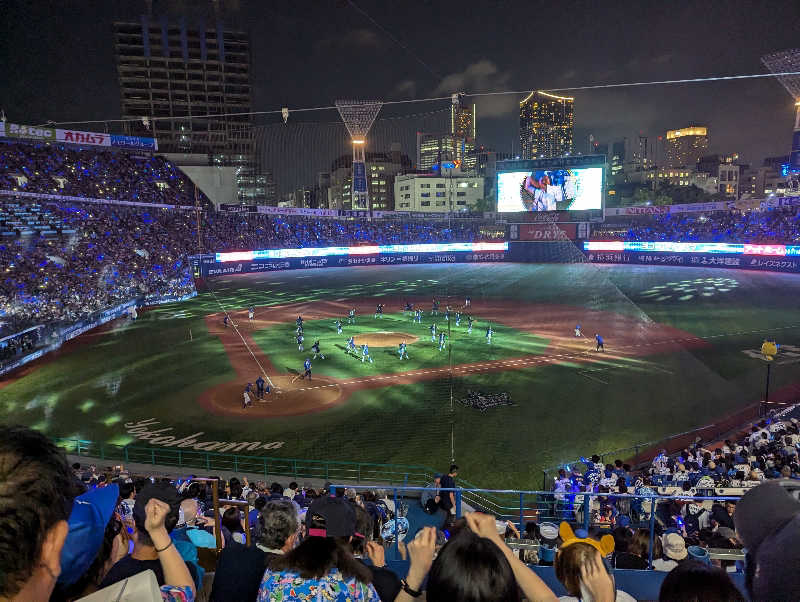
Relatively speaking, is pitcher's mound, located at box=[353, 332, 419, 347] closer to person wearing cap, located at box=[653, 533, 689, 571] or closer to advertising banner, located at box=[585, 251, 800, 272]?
person wearing cap, located at box=[653, 533, 689, 571]

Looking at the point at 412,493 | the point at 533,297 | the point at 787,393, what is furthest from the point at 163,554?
the point at 533,297

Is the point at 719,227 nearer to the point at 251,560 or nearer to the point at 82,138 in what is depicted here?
the point at 82,138

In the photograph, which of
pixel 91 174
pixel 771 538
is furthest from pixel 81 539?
pixel 91 174

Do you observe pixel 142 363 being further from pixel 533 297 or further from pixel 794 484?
pixel 533 297

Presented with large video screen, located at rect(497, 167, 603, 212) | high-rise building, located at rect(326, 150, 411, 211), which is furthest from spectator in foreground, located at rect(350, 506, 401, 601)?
high-rise building, located at rect(326, 150, 411, 211)

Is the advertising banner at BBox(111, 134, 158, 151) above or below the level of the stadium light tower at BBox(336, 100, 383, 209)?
below
